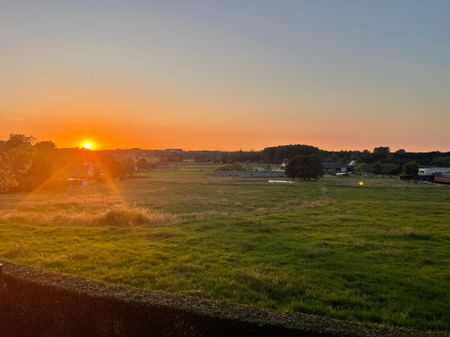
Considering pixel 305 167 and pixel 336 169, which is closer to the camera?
pixel 305 167

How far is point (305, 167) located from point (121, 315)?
9305 cm

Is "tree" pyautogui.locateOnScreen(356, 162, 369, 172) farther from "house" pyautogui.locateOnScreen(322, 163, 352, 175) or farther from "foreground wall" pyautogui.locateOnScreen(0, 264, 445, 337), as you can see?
"foreground wall" pyautogui.locateOnScreen(0, 264, 445, 337)

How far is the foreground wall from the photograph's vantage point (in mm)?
6789

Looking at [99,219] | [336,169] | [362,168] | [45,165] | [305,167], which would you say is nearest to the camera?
[99,219]

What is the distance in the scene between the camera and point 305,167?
98.7 metres

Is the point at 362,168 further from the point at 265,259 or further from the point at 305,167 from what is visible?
the point at 265,259

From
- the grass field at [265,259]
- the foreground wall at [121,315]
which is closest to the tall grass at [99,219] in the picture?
the grass field at [265,259]

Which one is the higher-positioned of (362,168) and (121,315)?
(362,168)

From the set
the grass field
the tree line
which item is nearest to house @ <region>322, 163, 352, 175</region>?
the tree line

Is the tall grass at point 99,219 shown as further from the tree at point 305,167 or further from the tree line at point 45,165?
the tree at point 305,167

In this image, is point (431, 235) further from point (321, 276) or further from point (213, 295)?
point (213, 295)

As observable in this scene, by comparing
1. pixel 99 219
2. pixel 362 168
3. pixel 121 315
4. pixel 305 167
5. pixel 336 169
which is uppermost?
pixel 362 168

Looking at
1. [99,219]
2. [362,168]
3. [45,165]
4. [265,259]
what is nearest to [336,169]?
[362,168]

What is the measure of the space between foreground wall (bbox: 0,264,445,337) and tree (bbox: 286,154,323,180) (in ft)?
301
